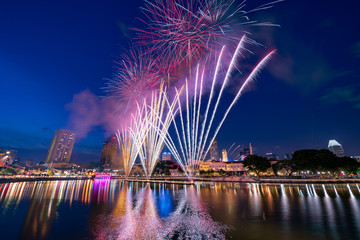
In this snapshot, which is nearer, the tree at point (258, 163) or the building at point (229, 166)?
the tree at point (258, 163)

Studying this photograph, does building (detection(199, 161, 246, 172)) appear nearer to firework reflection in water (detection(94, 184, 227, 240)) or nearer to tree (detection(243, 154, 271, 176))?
tree (detection(243, 154, 271, 176))

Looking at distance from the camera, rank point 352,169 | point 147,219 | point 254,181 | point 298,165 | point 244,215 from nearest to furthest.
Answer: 1. point 147,219
2. point 244,215
3. point 254,181
4. point 352,169
5. point 298,165

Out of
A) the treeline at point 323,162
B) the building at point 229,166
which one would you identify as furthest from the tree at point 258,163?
the building at point 229,166

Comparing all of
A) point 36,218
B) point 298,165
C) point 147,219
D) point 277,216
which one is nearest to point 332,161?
point 298,165

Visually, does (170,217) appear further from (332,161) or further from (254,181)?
(332,161)

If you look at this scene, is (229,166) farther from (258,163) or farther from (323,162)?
(323,162)

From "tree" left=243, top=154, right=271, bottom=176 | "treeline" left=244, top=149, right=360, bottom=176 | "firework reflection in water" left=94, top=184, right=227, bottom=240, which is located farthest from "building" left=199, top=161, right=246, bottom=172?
"firework reflection in water" left=94, top=184, right=227, bottom=240

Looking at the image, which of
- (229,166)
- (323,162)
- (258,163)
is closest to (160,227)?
(323,162)

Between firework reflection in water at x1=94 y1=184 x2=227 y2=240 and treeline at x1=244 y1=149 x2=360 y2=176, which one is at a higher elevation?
treeline at x1=244 y1=149 x2=360 y2=176

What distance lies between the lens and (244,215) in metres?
13.4

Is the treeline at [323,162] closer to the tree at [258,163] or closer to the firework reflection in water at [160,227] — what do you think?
the tree at [258,163]

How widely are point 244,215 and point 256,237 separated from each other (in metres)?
4.86

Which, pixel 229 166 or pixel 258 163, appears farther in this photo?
pixel 229 166

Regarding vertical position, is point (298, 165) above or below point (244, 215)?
above
